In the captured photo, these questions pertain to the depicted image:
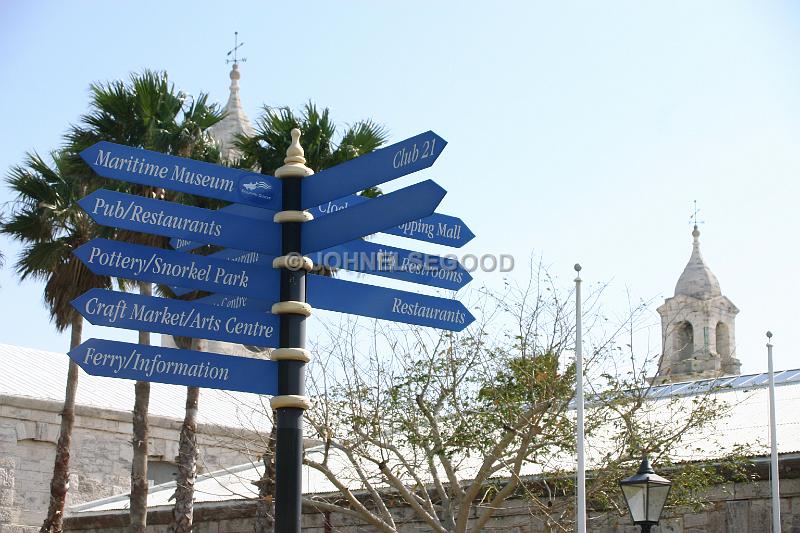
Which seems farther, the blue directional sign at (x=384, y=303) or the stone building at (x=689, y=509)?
the stone building at (x=689, y=509)

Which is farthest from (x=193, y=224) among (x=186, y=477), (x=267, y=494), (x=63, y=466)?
(x=63, y=466)

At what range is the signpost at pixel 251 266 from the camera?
Answer: 8.02 metres

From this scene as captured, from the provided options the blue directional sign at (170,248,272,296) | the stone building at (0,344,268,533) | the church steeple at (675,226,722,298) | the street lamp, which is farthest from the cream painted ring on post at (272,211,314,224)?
the church steeple at (675,226,722,298)

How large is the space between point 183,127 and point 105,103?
140 cm

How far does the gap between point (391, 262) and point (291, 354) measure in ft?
4.57

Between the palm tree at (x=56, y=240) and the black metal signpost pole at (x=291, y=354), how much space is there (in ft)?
49.1

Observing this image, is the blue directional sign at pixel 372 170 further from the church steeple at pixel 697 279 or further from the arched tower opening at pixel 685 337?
the church steeple at pixel 697 279

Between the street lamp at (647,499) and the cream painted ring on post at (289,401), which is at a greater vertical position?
the cream painted ring on post at (289,401)

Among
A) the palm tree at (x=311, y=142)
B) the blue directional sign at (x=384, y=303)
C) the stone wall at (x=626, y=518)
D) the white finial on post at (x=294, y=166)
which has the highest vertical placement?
the palm tree at (x=311, y=142)

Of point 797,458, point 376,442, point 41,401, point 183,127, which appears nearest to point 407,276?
point 376,442

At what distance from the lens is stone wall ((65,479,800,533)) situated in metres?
17.6

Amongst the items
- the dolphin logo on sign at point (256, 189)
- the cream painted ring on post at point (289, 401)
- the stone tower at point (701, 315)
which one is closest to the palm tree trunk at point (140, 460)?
the dolphin logo on sign at point (256, 189)

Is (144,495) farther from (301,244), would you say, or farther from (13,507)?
(301,244)

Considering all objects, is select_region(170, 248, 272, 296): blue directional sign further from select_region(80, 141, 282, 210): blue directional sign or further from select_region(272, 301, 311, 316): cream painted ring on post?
select_region(272, 301, 311, 316): cream painted ring on post
